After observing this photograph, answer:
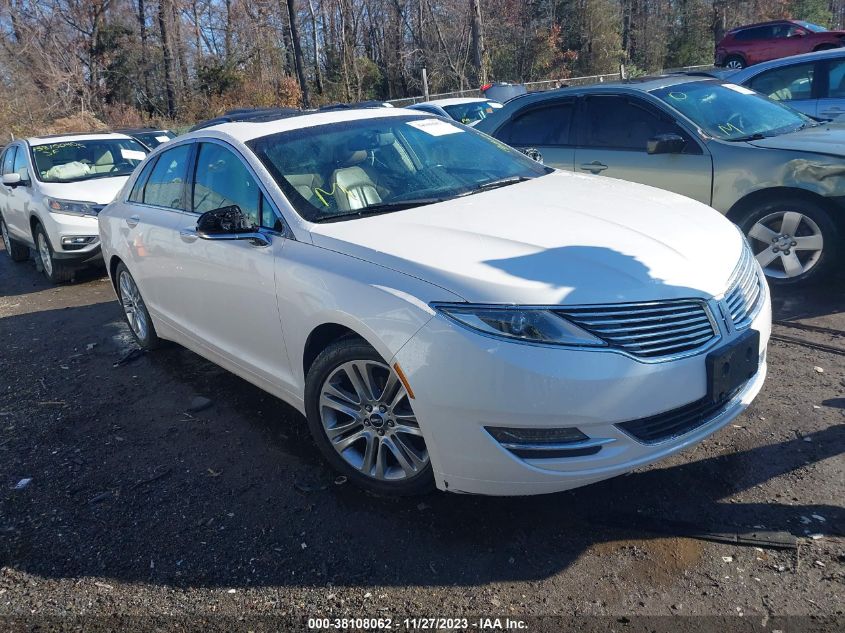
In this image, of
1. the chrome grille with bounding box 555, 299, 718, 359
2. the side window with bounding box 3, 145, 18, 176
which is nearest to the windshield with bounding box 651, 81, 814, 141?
the chrome grille with bounding box 555, 299, 718, 359

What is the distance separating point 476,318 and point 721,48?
26373 millimetres

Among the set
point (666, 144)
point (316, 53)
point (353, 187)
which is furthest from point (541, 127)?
point (316, 53)

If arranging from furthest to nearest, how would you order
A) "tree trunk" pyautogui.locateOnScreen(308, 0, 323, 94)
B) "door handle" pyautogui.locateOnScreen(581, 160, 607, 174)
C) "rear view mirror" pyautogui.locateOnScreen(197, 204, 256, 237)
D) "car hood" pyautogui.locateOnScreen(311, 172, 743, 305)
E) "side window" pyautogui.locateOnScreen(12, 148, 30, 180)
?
"tree trunk" pyautogui.locateOnScreen(308, 0, 323, 94), "side window" pyautogui.locateOnScreen(12, 148, 30, 180), "door handle" pyautogui.locateOnScreen(581, 160, 607, 174), "rear view mirror" pyautogui.locateOnScreen(197, 204, 256, 237), "car hood" pyautogui.locateOnScreen(311, 172, 743, 305)

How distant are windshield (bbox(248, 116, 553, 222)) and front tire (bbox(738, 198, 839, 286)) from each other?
2086 mm

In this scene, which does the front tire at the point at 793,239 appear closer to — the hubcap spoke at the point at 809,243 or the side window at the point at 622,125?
the hubcap spoke at the point at 809,243

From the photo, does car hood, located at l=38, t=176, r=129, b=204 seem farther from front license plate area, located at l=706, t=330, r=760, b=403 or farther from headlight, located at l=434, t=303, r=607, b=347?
front license plate area, located at l=706, t=330, r=760, b=403

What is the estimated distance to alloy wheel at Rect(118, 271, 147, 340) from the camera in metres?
5.59

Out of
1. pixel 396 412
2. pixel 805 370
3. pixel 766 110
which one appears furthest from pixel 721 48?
pixel 396 412

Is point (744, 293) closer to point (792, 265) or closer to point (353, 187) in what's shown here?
point (353, 187)

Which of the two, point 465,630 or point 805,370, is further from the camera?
point 805,370

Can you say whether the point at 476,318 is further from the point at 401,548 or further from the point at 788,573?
the point at 788,573

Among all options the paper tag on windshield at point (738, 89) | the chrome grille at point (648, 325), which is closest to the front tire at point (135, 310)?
the chrome grille at point (648, 325)

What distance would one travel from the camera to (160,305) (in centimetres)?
509

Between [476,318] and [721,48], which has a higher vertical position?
[721,48]
